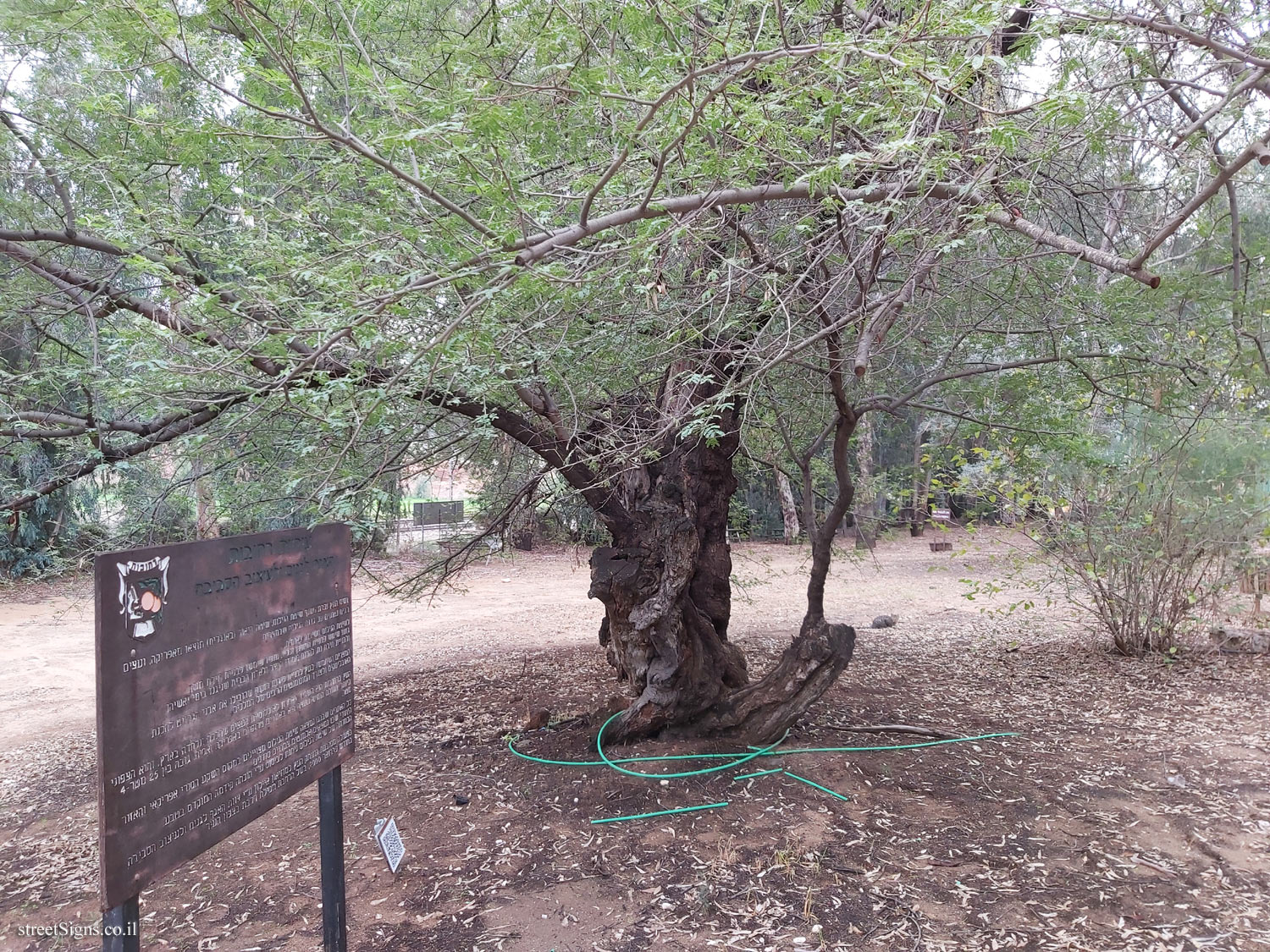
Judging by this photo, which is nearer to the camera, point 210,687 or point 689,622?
point 210,687

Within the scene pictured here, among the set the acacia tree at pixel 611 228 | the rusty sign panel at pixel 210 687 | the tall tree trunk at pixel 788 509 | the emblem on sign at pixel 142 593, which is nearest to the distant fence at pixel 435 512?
the tall tree trunk at pixel 788 509

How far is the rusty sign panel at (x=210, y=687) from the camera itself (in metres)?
1.80

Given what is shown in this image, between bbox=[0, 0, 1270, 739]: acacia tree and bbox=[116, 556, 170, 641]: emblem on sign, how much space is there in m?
0.93

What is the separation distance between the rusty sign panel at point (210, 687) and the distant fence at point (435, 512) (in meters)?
16.5

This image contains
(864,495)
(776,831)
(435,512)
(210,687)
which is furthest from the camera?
(435,512)

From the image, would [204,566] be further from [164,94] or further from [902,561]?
[902,561]

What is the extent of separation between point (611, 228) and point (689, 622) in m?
2.93

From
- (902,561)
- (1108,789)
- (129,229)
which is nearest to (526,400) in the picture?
(129,229)

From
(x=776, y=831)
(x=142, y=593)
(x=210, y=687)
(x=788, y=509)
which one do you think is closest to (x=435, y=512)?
(x=788, y=509)

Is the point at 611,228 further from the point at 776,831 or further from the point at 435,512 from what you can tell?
the point at 435,512

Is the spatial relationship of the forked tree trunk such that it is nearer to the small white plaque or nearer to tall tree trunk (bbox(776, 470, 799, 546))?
the small white plaque

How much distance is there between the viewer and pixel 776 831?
12.6ft

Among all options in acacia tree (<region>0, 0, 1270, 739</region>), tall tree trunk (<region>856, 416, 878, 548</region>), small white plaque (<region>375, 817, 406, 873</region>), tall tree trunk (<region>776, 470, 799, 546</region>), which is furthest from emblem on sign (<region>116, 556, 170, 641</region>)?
tall tree trunk (<region>776, 470, 799, 546</region>)

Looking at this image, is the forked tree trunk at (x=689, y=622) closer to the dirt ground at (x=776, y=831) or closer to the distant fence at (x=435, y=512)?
the dirt ground at (x=776, y=831)
